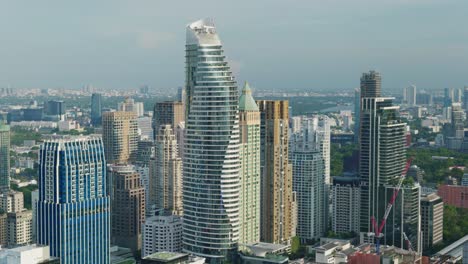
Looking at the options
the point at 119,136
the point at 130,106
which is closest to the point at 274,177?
the point at 119,136

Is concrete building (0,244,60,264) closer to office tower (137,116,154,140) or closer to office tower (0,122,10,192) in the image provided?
office tower (0,122,10,192)

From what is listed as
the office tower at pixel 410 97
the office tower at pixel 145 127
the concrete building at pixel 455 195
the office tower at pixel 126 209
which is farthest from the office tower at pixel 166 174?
the office tower at pixel 410 97

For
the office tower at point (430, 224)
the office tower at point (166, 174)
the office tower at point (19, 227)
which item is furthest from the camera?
the office tower at point (166, 174)

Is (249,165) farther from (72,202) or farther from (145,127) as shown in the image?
(145,127)

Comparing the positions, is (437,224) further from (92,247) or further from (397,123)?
(92,247)

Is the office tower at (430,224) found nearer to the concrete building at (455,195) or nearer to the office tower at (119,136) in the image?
the concrete building at (455,195)

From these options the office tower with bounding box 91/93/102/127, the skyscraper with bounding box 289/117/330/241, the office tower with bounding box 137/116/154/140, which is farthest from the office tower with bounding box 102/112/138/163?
the skyscraper with bounding box 289/117/330/241

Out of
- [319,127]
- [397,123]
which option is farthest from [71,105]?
[397,123]
